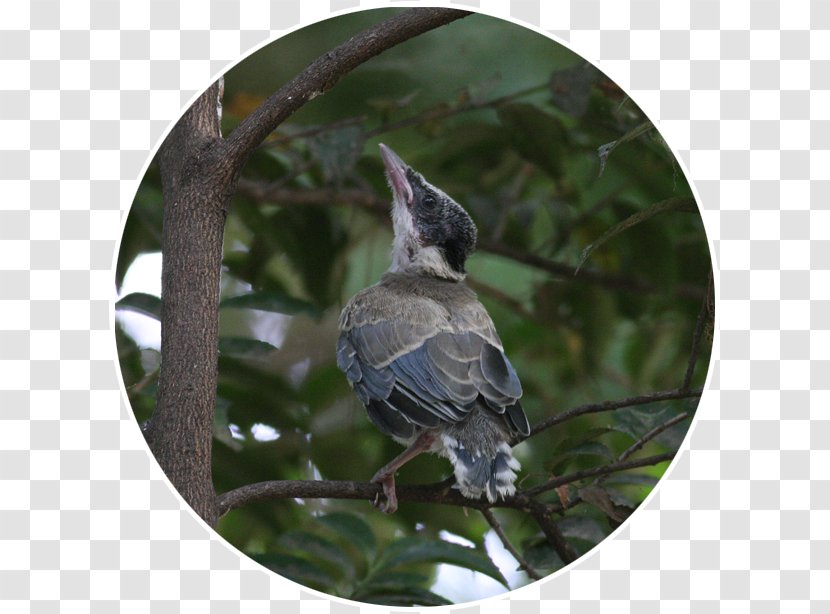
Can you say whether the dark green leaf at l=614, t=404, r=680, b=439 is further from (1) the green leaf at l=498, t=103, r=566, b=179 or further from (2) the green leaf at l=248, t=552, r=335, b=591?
(1) the green leaf at l=498, t=103, r=566, b=179

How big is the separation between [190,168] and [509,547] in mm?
1638

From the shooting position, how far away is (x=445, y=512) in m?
4.14

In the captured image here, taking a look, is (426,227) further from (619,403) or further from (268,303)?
(619,403)

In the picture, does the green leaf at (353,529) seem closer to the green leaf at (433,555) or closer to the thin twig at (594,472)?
the green leaf at (433,555)

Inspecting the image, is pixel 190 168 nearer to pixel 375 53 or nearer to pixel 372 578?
pixel 375 53

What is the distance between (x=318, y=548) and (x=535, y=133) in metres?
1.94

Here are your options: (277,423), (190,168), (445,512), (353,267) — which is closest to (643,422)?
(445,512)

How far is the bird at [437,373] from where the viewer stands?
330cm

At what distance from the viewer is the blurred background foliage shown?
11.6 ft

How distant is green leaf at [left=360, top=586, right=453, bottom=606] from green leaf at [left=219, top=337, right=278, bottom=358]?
0.92 m

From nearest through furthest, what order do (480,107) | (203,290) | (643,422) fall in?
(203,290) → (643,422) → (480,107)

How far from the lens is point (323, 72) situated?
316 cm

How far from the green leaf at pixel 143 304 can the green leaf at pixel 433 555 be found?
1169 mm

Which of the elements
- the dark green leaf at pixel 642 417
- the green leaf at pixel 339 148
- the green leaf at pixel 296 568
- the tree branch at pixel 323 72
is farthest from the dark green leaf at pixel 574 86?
the green leaf at pixel 296 568
